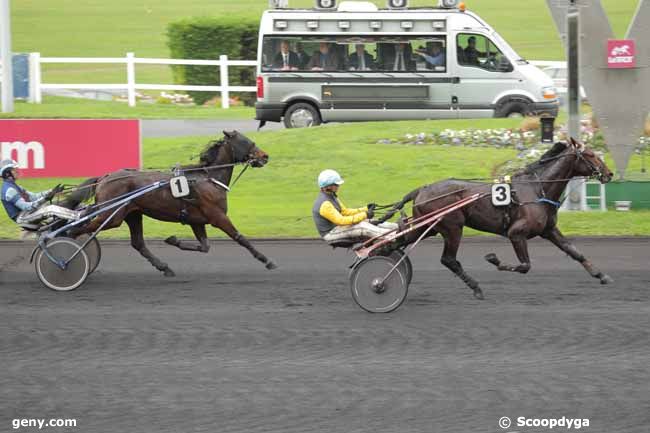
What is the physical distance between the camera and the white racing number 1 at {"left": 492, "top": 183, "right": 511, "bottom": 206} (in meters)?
9.68

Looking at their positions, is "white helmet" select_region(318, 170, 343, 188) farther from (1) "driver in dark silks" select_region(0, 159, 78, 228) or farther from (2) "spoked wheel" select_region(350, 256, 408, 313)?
(1) "driver in dark silks" select_region(0, 159, 78, 228)

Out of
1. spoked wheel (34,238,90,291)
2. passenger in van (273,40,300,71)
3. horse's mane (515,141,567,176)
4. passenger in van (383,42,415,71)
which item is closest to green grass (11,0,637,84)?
passenger in van (273,40,300,71)

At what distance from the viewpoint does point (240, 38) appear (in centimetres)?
2911

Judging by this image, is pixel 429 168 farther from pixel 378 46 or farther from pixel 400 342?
pixel 400 342

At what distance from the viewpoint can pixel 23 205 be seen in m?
10.5

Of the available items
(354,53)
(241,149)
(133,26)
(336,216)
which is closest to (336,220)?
(336,216)

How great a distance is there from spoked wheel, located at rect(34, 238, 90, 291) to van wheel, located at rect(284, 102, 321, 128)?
35.8 feet

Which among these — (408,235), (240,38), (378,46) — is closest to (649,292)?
(408,235)

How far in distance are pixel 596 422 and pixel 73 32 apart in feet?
136

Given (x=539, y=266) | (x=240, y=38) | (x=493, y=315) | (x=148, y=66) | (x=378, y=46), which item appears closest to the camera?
(x=493, y=315)

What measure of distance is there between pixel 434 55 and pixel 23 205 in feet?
39.0

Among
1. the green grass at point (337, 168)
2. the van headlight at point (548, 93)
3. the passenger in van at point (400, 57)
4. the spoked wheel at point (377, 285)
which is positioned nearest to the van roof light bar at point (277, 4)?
the passenger in van at point (400, 57)

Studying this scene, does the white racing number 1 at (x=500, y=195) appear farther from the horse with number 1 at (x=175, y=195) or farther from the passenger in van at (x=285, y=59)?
the passenger in van at (x=285, y=59)

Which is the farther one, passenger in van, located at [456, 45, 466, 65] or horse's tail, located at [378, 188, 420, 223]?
passenger in van, located at [456, 45, 466, 65]
